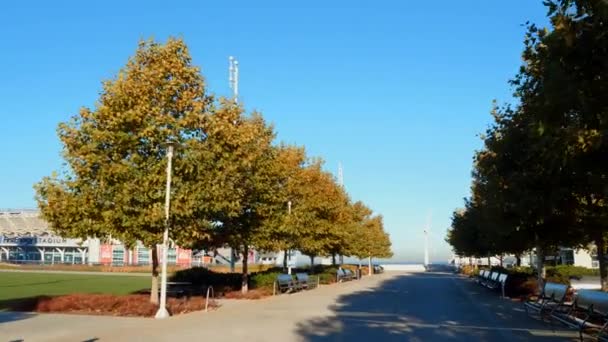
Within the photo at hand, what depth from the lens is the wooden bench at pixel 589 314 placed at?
1309 cm

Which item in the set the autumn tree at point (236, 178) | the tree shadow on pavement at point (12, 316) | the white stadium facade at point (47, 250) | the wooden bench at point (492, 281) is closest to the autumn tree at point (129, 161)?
the autumn tree at point (236, 178)

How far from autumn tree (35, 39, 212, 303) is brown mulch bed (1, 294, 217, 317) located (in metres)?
0.90

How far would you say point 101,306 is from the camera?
18984 millimetres

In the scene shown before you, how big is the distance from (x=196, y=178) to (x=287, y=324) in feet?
19.6

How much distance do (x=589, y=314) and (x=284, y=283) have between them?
18774 millimetres

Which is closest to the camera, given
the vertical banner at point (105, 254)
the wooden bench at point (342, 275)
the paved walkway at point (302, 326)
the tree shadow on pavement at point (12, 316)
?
the paved walkway at point (302, 326)

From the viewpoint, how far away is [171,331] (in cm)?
1432

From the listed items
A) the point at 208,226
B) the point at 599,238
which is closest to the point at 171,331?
the point at 208,226

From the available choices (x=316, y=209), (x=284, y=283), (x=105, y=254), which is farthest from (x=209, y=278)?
(x=105, y=254)

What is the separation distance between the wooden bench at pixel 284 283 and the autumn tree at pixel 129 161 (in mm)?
10446

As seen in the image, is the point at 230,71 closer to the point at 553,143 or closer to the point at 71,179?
the point at 71,179

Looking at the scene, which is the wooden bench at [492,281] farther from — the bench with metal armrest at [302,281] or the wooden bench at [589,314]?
the wooden bench at [589,314]

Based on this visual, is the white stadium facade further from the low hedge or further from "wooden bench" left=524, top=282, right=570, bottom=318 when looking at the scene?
"wooden bench" left=524, top=282, right=570, bottom=318

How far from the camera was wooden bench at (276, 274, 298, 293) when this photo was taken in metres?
30.0
